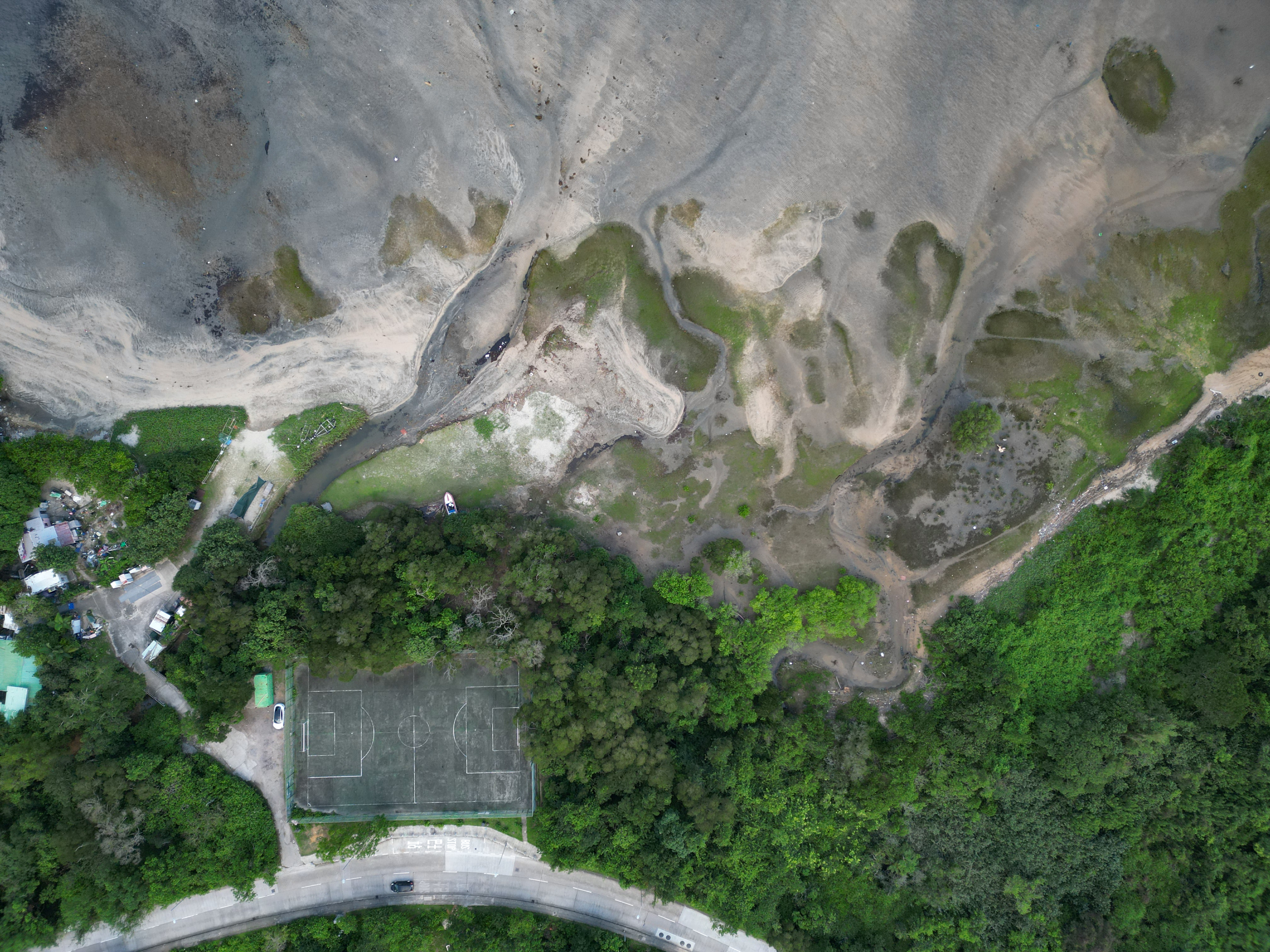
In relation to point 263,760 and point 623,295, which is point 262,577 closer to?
point 263,760

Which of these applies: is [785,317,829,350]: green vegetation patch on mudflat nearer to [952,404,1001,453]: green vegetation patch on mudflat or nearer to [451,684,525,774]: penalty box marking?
[952,404,1001,453]: green vegetation patch on mudflat

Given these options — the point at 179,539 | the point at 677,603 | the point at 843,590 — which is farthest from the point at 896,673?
the point at 179,539

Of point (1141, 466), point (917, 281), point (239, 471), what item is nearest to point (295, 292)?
point (239, 471)

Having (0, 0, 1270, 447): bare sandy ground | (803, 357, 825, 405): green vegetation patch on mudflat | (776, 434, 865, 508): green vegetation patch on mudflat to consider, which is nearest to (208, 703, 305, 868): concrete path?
(0, 0, 1270, 447): bare sandy ground

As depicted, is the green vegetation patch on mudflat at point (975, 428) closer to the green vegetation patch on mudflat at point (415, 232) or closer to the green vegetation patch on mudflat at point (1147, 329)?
the green vegetation patch on mudflat at point (1147, 329)

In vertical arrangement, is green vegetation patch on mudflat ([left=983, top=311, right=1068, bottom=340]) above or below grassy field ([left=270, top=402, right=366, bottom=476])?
above
